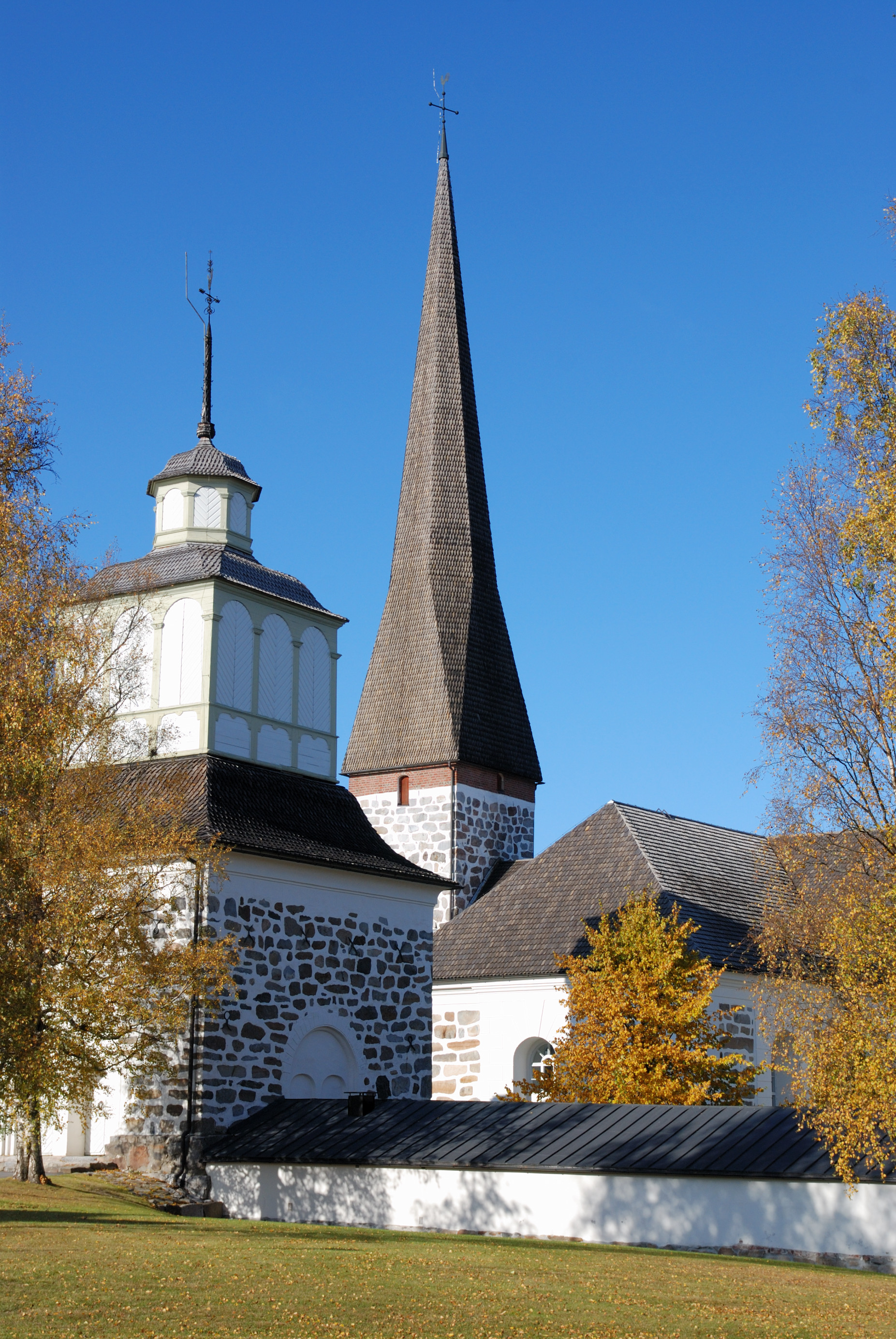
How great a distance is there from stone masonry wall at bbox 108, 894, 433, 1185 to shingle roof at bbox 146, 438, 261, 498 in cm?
664

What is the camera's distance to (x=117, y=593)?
21.5m

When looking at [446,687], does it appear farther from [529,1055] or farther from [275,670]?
[275,670]

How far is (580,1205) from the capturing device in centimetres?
1581

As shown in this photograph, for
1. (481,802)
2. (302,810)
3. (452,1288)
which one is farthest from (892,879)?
(481,802)

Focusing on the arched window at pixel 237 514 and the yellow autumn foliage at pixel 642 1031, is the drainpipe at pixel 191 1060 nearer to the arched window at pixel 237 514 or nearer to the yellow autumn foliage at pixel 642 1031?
the yellow autumn foliage at pixel 642 1031

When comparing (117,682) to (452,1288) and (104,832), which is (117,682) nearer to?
(104,832)

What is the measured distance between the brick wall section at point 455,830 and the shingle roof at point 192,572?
42.2 feet

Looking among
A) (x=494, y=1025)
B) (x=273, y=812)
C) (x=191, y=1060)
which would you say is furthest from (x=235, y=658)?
(x=494, y=1025)

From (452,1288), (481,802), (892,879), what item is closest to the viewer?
Result: (452,1288)

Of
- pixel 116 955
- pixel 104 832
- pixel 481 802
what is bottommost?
pixel 116 955

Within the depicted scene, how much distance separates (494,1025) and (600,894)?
10.3 ft

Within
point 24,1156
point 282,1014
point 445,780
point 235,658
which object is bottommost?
point 24,1156

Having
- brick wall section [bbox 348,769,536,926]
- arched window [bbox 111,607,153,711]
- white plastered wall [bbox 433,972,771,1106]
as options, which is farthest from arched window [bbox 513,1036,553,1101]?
arched window [bbox 111,607,153,711]

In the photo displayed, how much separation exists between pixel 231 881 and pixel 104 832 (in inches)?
134
